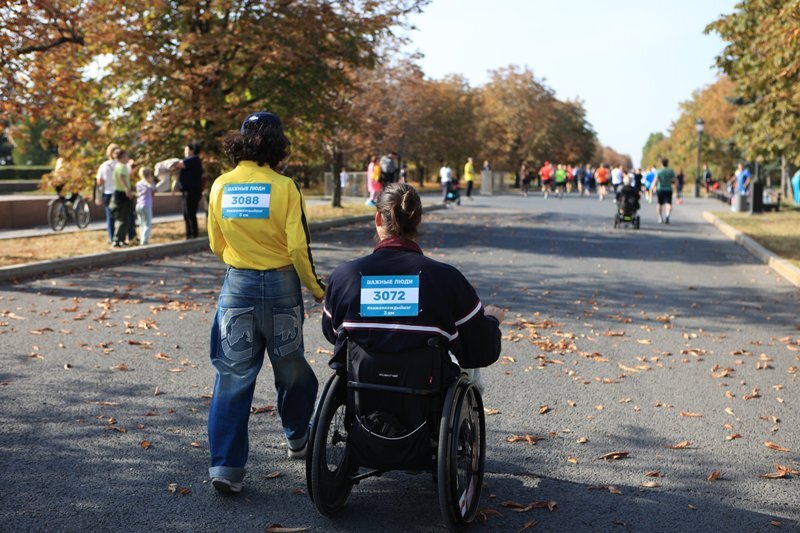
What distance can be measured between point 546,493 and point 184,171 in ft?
45.9

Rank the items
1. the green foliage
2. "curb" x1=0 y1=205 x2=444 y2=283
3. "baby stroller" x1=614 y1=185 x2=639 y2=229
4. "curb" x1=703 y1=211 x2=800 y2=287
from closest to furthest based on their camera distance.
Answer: "curb" x1=0 y1=205 x2=444 y2=283, "curb" x1=703 y1=211 x2=800 y2=287, the green foliage, "baby stroller" x1=614 y1=185 x2=639 y2=229

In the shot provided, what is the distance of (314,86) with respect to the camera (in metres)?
20.2

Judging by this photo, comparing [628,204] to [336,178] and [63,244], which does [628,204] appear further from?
[63,244]

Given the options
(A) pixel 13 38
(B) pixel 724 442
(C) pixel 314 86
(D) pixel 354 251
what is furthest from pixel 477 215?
(B) pixel 724 442

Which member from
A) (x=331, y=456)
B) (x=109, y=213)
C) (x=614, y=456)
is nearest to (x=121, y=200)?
(x=109, y=213)

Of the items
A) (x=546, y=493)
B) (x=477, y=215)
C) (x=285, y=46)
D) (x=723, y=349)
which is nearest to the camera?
(x=546, y=493)

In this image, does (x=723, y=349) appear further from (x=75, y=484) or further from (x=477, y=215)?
(x=477, y=215)

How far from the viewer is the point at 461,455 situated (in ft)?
13.1

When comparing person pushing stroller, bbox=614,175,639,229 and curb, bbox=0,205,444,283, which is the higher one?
person pushing stroller, bbox=614,175,639,229

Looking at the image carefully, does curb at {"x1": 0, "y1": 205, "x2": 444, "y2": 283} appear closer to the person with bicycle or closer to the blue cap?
the person with bicycle

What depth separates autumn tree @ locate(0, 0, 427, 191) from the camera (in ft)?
57.7

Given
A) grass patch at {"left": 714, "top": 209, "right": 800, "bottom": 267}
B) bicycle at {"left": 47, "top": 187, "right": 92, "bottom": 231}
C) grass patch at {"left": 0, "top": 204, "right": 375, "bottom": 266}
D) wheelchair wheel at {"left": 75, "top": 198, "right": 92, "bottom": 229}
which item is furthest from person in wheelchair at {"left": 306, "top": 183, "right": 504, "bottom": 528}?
wheelchair wheel at {"left": 75, "top": 198, "right": 92, "bottom": 229}

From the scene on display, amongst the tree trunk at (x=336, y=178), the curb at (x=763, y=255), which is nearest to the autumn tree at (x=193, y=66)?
the curb at (x=763, y=255)

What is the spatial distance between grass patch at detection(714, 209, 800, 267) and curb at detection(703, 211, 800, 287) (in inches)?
7.2
